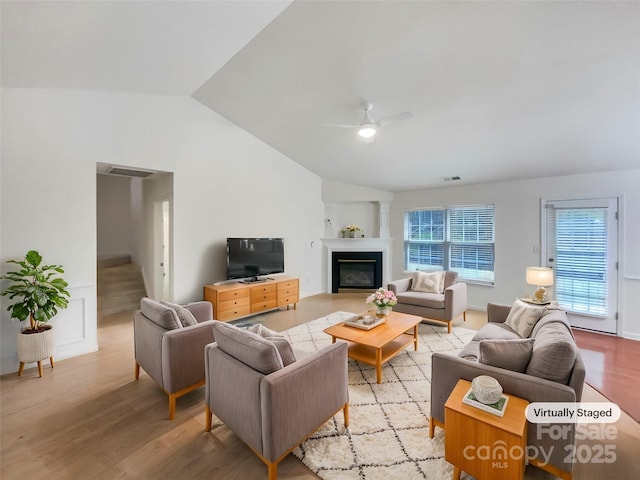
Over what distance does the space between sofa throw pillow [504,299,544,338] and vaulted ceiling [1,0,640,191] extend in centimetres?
218

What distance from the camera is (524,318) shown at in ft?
9.40

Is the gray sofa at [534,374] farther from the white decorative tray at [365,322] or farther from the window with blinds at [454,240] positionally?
the window with blinds at [454,240]

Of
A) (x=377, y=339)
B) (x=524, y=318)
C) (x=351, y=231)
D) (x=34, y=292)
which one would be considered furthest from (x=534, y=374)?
(x=351, y=231)

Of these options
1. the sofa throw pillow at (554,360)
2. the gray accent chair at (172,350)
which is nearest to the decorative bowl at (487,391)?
the sofa throw pillow at (554,360)

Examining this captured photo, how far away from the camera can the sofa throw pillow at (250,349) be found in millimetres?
1748

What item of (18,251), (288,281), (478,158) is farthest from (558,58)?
(18,251)

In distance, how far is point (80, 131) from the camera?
3467mm

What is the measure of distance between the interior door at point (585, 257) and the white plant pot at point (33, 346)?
6924 mm

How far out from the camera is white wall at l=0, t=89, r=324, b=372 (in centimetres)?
309

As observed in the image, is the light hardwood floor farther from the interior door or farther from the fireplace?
the fireplace

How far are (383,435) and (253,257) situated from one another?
3545 mm

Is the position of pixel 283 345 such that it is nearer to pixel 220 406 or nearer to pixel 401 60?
pixel 220 406

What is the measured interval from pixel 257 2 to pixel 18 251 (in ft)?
11.5

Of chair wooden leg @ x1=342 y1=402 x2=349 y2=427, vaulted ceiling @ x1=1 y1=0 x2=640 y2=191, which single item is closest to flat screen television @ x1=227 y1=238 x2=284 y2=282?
vaulted ceiling @ x1=1 y1=0 x2=640 y2=191
